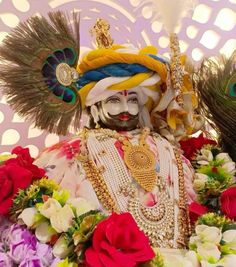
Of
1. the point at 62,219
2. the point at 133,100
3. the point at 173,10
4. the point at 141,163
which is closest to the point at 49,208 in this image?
the point at 62,219

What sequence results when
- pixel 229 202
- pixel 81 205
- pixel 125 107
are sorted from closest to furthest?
pixel 81 205, pixel 229 202, pixel 125 107

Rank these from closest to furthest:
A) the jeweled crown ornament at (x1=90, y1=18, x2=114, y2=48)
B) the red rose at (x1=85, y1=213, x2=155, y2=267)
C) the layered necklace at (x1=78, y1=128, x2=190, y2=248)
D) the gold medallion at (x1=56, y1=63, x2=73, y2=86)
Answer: the red rose at (x1=85, y1=213, x2=155, y2=267)
the layered necklace at (x1=78, y1=128, x2=190, y2=248)
the gold medallion at (x1=56, y1=63, x2=73, y2=86)
the jeweled crown ornament at (x1=90, y1=18, x2=114, y2=48)

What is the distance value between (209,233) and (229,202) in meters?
0.14

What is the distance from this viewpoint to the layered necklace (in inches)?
49.3

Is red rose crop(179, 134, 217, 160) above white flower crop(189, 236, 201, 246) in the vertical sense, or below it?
above

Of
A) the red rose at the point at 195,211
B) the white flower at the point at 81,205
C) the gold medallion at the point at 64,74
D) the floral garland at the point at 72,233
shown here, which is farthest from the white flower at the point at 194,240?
the gold medallion at the point at 64,74

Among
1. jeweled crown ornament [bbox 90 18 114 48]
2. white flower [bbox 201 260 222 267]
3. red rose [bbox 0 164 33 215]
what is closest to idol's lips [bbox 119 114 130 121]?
jeweled crown ornament [bbox 90 18 114 48]

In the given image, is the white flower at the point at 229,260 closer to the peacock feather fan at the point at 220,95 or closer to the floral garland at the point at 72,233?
the floral garland at the point at 72,233

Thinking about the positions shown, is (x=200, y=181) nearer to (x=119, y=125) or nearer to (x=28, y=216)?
(x=119, y=125)

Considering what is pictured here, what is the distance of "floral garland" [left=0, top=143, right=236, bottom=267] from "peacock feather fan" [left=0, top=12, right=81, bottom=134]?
0.46 feet

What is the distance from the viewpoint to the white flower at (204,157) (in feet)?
4.80

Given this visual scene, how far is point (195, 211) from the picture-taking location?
1.31 m

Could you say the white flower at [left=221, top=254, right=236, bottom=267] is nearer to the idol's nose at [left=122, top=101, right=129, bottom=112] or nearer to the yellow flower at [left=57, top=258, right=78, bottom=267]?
the yellow flower at [left=57, top=258, right=78, bottom=267]

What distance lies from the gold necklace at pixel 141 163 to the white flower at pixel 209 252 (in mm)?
203
